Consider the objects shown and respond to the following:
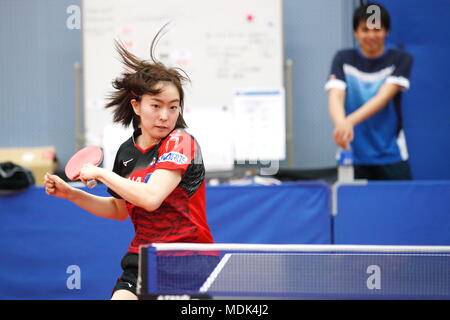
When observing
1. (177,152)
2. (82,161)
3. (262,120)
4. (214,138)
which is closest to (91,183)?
(82,161)

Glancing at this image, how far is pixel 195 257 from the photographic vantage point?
190 centimetres

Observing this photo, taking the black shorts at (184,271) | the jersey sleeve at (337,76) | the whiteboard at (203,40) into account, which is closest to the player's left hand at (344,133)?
the jersey sleeve at (337,76)

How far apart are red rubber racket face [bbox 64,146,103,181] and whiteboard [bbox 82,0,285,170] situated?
3168 millimetres

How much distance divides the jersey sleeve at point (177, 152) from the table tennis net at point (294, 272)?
1.02 feet

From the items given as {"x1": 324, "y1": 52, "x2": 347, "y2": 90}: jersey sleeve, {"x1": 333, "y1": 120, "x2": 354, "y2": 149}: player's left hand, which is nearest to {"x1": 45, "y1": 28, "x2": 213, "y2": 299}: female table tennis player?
{"x1": 333, "y1": 120, "x2": 354, "y2": 149}: player's left hand

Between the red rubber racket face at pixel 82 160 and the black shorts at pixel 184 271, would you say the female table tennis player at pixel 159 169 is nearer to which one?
the red rubber racket face at pixel 82 160

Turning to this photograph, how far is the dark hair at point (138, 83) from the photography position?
6.96ft

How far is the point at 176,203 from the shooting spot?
2121 millimetres

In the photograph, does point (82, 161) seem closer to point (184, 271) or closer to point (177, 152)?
point (177, 152)

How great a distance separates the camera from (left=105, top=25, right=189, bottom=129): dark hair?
212 centimetres
